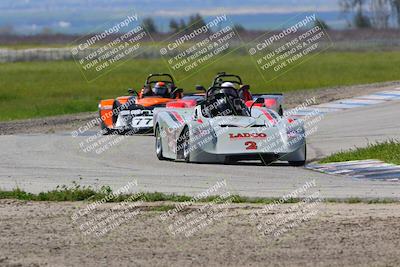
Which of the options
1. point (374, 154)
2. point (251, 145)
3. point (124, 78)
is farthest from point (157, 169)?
point (124, 78)

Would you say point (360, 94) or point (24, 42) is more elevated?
point (24, 42)

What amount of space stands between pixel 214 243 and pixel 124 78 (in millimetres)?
49215

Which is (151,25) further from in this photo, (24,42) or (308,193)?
(308,193)

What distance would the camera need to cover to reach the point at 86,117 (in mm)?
31938

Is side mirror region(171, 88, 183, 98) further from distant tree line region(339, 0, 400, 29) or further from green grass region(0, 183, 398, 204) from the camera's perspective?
distant tree line region(339, 0, 400, 29)

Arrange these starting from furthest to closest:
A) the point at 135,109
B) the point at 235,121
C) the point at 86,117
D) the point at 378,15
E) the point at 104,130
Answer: the point at 378,15
the point at 86,117
the point at 104,130
the point at 135,109
the point at 235,121

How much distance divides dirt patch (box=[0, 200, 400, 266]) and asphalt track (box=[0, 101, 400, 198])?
232 cm

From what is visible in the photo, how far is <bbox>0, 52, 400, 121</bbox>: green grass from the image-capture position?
132 ft

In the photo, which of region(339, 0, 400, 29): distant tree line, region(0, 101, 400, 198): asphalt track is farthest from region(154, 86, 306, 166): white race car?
region(339, 0, 400, 29): distant tree line

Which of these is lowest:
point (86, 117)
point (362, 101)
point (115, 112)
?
point (362, 101)

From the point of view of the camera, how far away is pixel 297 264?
1003 centimetres

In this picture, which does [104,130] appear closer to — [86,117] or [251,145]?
[86,117]

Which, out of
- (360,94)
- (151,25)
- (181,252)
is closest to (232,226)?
(181,252)

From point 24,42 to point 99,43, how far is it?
14569mm
